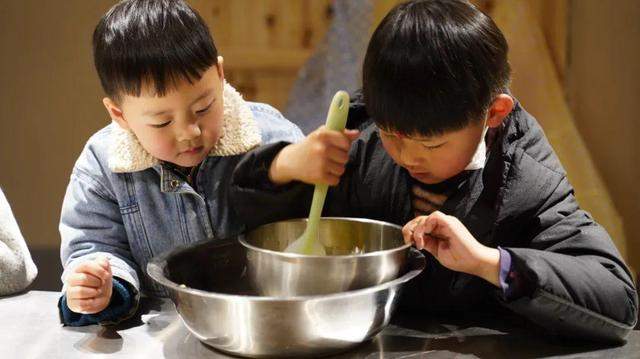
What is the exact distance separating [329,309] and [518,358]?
232 mm

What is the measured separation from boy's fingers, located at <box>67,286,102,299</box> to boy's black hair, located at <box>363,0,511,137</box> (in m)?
0.41

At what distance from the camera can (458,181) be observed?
1.01 m

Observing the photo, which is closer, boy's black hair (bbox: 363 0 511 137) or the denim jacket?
boy's black hair (bbox: 363 0 511 137)

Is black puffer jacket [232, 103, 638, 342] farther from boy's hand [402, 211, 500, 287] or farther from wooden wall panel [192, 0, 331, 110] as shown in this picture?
wooden wall panel [192, 0, 331, 110]

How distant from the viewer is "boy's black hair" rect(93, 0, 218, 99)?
100cm

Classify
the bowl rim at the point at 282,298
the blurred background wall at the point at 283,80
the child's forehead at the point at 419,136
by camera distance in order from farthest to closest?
the blurred background wall at the point at 283,80, the child's forehead at the point at 419,136, the bowl rim at the point at 282,298

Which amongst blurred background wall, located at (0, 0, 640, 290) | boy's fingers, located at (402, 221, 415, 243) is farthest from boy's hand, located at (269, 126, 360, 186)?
blurred background wall, located at (0, 0, 640, 290)

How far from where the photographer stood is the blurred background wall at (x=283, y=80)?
2.14 meters

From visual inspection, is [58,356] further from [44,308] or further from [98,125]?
[98,125]

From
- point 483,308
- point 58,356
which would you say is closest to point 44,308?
point 58,356

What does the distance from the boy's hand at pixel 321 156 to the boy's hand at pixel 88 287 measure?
0.87ft

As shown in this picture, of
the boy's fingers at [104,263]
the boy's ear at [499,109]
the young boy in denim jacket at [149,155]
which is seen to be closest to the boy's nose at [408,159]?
the boy's ear at [499,109]

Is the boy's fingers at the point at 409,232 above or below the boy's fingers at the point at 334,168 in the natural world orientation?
below

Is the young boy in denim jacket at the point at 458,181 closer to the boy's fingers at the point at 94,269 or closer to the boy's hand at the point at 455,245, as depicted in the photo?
the boy's hand at the point at 455,245
